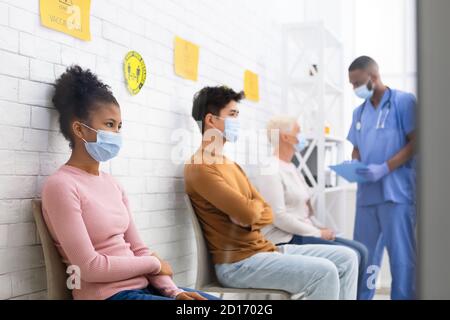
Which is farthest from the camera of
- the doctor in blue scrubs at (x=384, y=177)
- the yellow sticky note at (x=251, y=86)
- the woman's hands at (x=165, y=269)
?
the woman's hands at (x=165, y=269)

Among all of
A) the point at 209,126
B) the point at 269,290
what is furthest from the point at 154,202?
the point at 269,290

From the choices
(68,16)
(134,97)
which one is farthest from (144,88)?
(68,16)

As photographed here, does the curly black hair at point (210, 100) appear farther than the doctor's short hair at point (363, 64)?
Yes

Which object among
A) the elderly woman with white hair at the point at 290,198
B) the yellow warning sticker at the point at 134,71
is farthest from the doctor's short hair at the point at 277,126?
the yellow warning sticker at the point at 134,71

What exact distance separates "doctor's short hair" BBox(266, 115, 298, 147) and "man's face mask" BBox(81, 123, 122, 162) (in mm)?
402

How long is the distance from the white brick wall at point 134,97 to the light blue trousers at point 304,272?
6.1 inches

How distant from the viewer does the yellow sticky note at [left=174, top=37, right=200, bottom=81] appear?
4.75 feet

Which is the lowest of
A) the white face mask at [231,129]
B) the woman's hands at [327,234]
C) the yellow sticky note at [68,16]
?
the woman's hands at [327,234]

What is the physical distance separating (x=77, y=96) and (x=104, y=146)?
0.51 feet

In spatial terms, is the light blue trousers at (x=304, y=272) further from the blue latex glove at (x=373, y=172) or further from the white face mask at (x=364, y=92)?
the white face mask at (x=364, y=92)

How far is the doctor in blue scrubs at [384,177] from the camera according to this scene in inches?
48.8

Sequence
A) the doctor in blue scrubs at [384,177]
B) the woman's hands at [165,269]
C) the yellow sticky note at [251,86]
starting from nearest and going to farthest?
the doctor in blue scrubs at [384,177] < the yellow sticky note at [251,86] < the woman's hands at [165,269]

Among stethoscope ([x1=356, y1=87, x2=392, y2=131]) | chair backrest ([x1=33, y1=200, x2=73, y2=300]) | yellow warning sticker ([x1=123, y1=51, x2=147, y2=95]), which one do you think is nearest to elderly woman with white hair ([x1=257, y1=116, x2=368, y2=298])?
stethoscope ([x1=356, y1=87, x2=392, y2=131])

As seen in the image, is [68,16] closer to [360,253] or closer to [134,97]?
[134,97]
